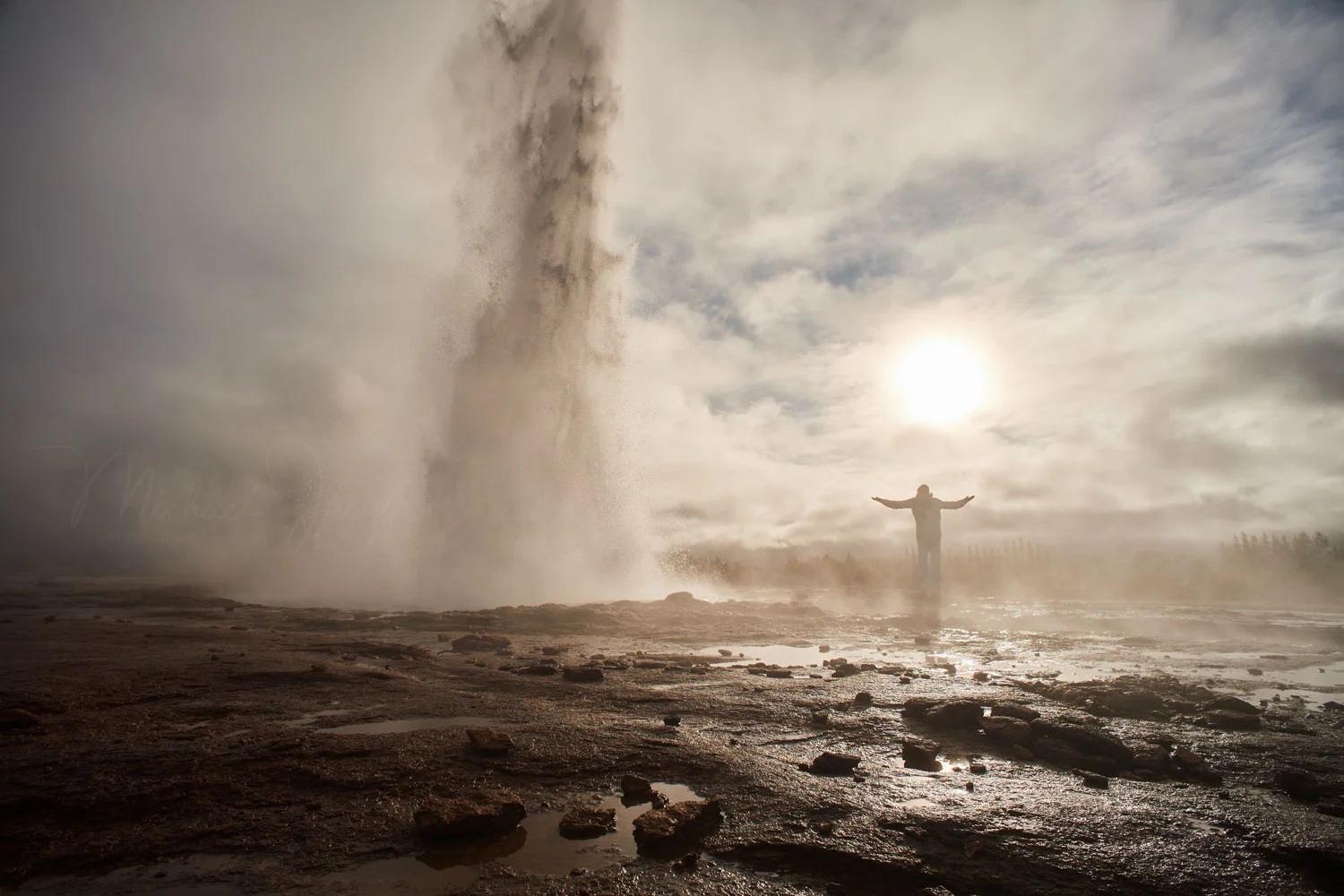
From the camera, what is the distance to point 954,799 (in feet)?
17.9

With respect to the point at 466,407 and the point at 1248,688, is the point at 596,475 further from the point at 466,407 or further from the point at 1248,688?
the point at 1248,688

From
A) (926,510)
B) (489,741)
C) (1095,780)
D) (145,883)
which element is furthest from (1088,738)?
(926,510)

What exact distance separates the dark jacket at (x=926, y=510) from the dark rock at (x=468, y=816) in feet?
95.5

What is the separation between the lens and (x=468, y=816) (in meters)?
4.48

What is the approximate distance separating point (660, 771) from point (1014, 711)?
5052 mm

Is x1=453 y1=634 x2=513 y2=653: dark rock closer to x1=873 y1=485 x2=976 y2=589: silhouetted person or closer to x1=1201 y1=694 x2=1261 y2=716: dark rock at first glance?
x1=1201 y1=694 x2=1261 y2=716: dark rock

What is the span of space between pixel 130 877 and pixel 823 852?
481cm

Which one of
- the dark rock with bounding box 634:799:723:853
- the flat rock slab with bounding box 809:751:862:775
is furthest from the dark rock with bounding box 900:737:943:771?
the dark rock with bounding box 634:799:723:853

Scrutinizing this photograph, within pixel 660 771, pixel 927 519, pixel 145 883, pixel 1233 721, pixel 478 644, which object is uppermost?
pixel 927 519

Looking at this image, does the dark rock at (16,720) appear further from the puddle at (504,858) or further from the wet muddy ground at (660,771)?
the puddle at (504,858)

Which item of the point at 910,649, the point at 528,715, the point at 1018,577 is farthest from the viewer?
the point at 1018,577

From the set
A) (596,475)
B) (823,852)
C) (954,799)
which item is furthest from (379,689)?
(596,475)

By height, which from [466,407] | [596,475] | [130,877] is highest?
[466,407]

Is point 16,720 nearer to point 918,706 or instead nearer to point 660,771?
point 660,771
